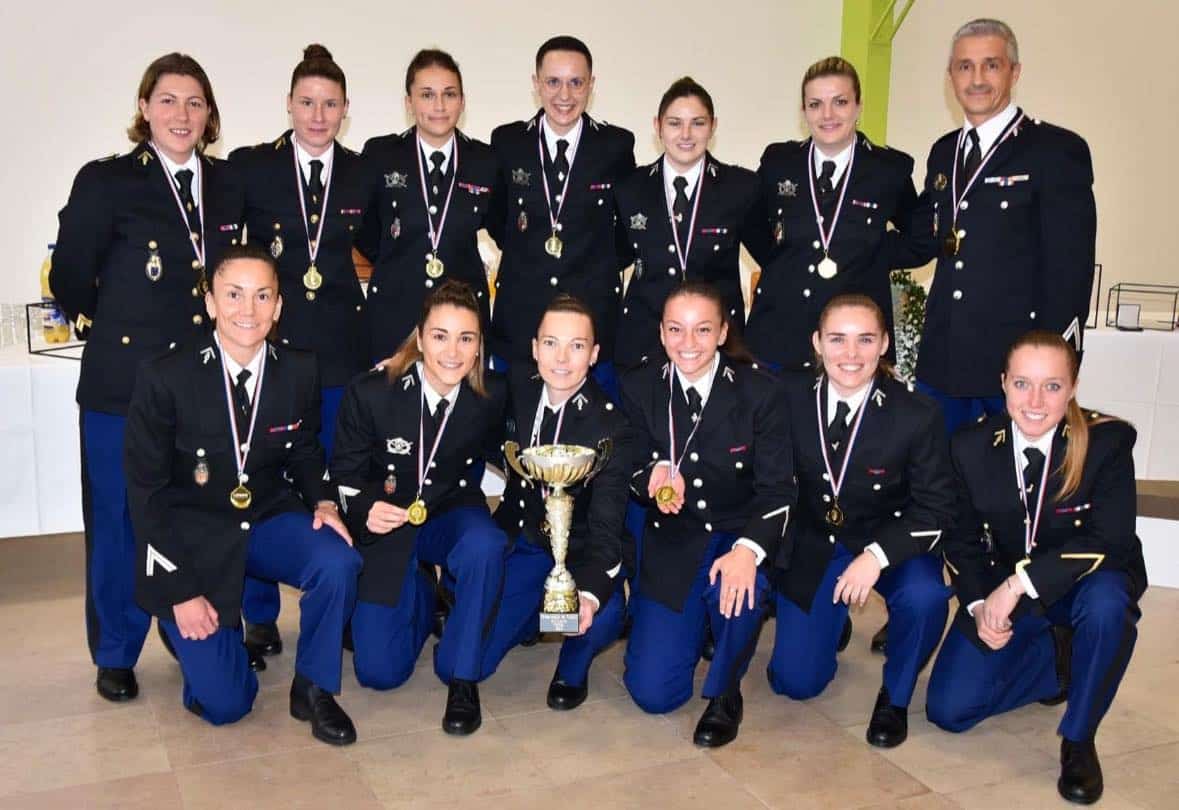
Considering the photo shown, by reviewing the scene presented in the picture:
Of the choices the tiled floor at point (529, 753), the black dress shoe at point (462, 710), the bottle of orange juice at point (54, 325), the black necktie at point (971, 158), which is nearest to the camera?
the tiled floor at point (529, 753)

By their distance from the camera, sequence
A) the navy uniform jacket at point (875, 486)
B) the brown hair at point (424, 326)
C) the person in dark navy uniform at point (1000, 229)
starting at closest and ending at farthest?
the navy uniform jacket at point (875, 486), the brown hair at point (424, 326), the person in dark navy uniform at point (1000, 229)

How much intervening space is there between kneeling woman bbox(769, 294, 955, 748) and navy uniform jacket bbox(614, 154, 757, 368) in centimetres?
58

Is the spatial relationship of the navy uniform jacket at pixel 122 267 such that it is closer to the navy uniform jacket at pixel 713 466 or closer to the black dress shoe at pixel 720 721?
the navy uniform jacket at pixel 713 466

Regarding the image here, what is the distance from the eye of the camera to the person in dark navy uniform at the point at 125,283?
131 inches

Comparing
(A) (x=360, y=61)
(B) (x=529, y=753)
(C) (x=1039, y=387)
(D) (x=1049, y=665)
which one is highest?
(A) (x=360, y=61)

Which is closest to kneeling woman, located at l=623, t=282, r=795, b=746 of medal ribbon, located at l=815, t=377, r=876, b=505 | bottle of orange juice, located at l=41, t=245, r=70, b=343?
medal ribbon, located at l=815, t=377, r=876, b=505

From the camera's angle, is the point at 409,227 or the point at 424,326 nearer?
the point at 424,326

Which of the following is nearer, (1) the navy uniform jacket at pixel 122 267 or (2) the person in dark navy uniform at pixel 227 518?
(2) the person in dark navy uniform at pixel 227 518

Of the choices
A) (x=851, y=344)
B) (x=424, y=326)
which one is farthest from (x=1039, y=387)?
(x=424, y=326)

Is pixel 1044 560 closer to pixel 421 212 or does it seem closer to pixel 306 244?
pixel 421 212

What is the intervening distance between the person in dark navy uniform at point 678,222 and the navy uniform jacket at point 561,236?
3.5 inches

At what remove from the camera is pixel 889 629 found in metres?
3.31

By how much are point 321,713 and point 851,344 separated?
1.71 meters

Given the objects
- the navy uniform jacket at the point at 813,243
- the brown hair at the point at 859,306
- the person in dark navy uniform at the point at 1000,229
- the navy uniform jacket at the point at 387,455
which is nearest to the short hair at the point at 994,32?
the person in dark navy uniform at the point at 1000,229
